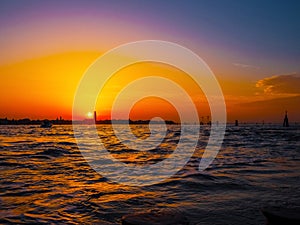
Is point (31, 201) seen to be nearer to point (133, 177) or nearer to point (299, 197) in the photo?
point (133, 177)

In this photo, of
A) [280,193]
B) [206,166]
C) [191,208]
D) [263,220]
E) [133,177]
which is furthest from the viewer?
[206,166]

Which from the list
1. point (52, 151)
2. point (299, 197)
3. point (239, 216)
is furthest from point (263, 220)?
point (52, 151)

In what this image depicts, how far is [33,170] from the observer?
16.6 m

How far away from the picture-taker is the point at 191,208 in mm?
9219

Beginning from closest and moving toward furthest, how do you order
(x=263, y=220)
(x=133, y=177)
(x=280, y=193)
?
(x=263, y=220) → (x=280, y=193) → (x=133, y=177)

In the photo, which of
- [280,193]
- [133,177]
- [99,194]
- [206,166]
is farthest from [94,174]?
[280,193]

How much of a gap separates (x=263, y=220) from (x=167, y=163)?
13.1 metres

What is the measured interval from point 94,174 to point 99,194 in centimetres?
489

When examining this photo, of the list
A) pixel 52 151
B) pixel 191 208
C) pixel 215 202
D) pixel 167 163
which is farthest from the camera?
pixel 52 151

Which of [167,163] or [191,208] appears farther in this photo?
[167,163]

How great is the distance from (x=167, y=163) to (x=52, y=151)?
1147 centimetres

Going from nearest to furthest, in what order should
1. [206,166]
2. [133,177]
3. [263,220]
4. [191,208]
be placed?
[263,220]
[191,208]
[133,177]
[206,166]

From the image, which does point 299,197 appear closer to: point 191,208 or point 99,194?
point 191,208

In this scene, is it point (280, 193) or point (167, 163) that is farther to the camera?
point (167, 163)
